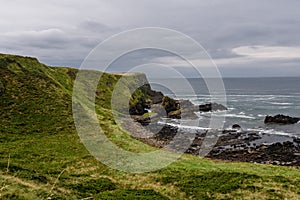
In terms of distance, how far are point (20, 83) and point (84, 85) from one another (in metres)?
31.3

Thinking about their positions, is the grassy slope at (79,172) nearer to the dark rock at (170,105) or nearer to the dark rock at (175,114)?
the dark rock at (175,114)

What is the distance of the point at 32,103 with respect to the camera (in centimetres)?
5138

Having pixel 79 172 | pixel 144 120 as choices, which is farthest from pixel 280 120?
pixel 79 172

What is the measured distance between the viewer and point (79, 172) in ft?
89.2

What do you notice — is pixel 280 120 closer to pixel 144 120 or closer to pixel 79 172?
pixel 144 120

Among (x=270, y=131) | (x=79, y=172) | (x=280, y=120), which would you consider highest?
(x=280, y=120)

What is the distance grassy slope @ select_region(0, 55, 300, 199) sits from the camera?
795 inches

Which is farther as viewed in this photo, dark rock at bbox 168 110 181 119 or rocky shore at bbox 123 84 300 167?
dark rock at bbox 168 110 181 119

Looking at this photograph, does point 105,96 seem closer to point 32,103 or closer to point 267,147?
point 32,103

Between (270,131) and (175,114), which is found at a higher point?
(175,114)

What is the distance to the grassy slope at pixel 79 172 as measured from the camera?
2019 cm

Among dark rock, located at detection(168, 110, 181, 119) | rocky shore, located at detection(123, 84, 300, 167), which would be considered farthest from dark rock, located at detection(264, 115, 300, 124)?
dark rock, located at detection(168, 110, 181, 119)

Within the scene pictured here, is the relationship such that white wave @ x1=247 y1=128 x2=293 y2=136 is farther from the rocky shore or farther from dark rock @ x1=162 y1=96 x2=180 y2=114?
dark rock @ x1=162 y1=96 x2=180 y2=114

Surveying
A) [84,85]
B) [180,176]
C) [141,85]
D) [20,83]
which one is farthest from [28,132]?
[141,85]
